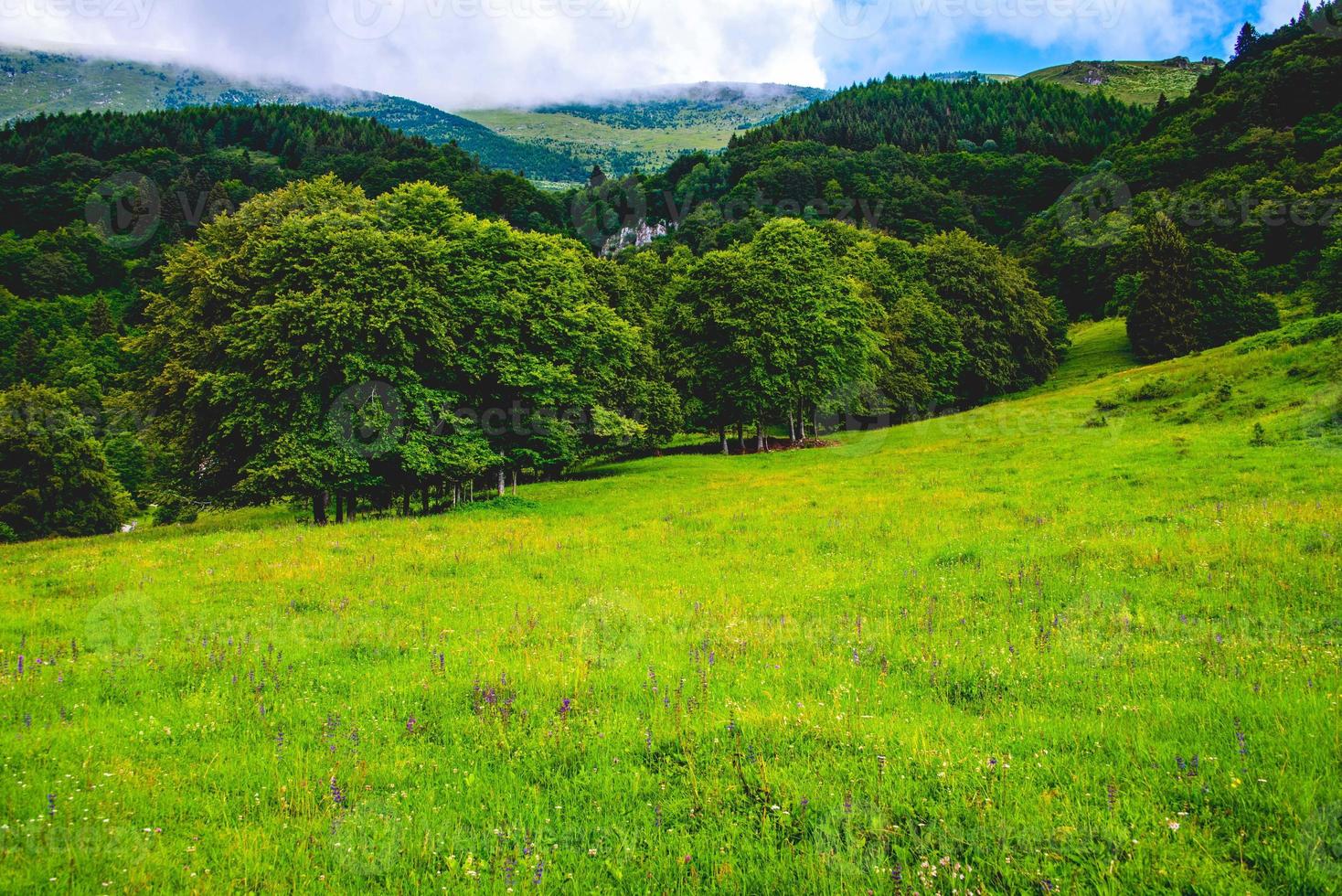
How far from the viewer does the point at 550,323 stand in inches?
1496

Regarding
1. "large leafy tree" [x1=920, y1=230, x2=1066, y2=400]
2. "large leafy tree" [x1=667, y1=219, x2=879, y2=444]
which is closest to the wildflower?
"large leafy tree" [x1=667, y1=219, x2=879, y2=444]

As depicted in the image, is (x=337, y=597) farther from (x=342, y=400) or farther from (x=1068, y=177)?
(x=1068, y=177)

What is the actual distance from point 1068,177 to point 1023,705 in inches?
8106

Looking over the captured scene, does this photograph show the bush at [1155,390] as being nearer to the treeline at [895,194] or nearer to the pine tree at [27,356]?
the treeline at [895,194]

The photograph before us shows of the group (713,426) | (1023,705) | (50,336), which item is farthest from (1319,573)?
(50,336)

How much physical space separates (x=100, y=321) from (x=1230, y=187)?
19067cm

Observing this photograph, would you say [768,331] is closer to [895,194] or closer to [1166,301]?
[1166,301]

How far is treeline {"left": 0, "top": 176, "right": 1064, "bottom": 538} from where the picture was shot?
28.9 meters

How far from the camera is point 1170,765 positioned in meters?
5.55

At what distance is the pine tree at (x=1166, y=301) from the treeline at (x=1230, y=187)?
288cm

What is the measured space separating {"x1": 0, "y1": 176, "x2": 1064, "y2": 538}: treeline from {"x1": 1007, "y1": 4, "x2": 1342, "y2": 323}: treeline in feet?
138

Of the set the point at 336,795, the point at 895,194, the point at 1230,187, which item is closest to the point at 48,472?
the point at 336,795

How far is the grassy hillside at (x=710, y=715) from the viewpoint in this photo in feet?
16.0

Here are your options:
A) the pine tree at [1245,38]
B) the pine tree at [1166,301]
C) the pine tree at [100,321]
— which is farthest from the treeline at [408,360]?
the pine tree at [1245,38]
